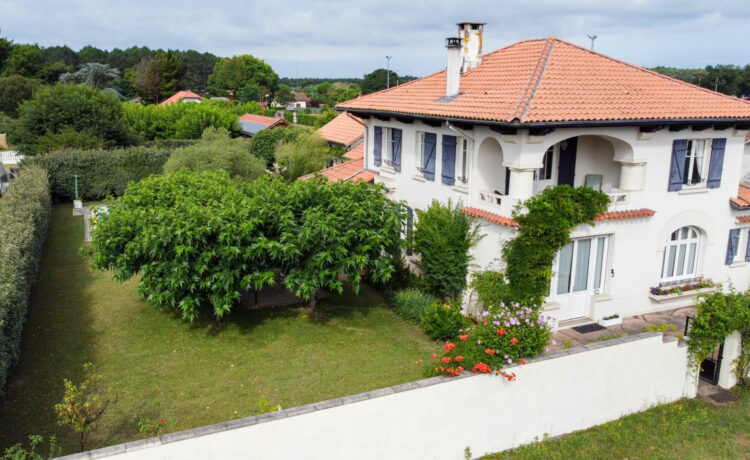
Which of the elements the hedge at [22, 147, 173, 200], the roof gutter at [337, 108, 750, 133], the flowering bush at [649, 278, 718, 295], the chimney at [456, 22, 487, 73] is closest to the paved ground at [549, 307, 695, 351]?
the flowering bush at [649, 278, 718, 295]

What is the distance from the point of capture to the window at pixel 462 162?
16.1 metres

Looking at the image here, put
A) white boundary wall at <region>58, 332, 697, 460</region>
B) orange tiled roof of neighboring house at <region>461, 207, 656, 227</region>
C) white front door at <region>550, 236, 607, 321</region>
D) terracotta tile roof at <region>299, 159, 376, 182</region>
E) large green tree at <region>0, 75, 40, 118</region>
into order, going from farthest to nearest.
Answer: large green tree at <region>0, 75, 40, 118</region>
terracotta tile roof at <region>299, 159, 376, 182</region>
white front door at <region>550, 236, 607, 321</region>
orange tiled roof of neighboring house at <region>461, 207, 656, 227</region>
white boundary wall at <region>58, 332, 697, 460</region>

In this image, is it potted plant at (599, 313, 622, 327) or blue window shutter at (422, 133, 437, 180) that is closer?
potted plant at (599, 313, 622, 327)

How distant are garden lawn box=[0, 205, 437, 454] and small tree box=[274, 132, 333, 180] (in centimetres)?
1808

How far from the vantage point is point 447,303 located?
16812 mm

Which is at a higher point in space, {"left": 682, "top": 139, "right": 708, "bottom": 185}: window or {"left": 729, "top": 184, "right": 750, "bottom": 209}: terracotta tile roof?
{"left": 682, "top": 139, "right": 708, "bottom": 185}: window

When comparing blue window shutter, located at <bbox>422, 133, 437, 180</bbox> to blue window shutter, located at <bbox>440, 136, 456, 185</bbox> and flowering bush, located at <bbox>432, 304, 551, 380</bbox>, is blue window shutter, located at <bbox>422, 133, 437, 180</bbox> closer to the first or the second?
blue window shutter, located at <bbox>440, 136, 456, 185</bbox>

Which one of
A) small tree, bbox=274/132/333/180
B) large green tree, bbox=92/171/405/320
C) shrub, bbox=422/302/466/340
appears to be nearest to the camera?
large green tree, bbox=92/171/405/320

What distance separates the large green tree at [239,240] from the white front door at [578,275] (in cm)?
443

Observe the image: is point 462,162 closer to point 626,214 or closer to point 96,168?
point 626,214

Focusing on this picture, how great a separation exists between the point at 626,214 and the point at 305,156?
23.7m

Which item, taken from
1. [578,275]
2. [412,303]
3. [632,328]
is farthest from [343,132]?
[632,328]

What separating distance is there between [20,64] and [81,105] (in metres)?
63.2

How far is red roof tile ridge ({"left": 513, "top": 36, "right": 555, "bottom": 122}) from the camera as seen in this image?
13325mm
